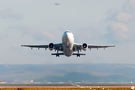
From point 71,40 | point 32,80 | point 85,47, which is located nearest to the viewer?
point 71,40

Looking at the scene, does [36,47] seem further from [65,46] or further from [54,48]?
[65,46]

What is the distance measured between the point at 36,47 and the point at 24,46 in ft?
12.7

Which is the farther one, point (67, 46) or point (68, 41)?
point (67, 46)

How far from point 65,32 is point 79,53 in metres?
10.8

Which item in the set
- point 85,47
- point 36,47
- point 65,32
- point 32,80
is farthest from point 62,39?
point 32,80

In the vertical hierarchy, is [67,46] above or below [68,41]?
below

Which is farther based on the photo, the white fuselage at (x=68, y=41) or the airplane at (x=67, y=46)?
the airplane at (x=67, y=46)

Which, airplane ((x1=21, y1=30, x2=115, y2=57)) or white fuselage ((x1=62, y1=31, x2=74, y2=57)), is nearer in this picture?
white fuselage ((x1=62, y1=31, x2=74, y2=57))

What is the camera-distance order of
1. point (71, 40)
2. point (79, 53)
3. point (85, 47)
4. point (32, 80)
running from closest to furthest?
point (71, 40)
point (85, 47)
point (79, 53)
point (32, 80)

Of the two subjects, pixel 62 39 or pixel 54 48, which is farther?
pixel 54 48

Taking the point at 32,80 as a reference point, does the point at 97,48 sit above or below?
above

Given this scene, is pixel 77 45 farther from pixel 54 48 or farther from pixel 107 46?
pixel 107 46

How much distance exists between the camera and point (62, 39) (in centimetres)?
6388

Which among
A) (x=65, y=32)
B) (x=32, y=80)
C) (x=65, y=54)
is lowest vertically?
(x=32, y=80)
